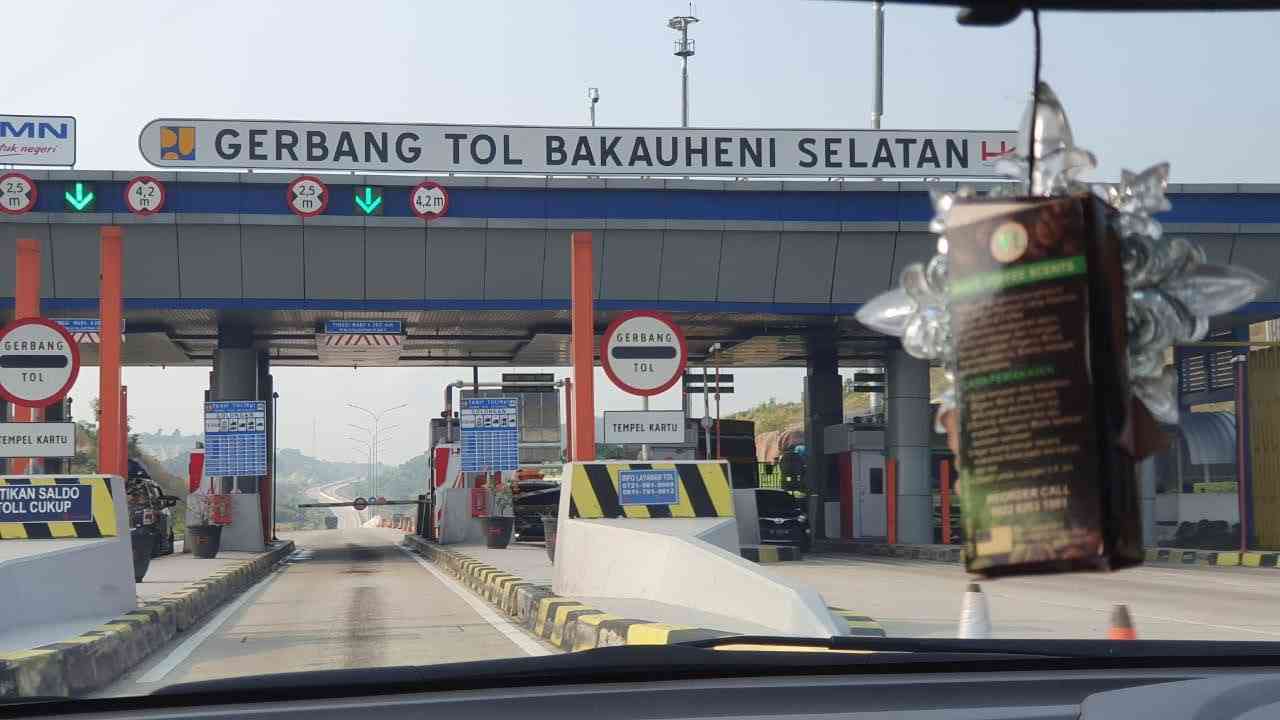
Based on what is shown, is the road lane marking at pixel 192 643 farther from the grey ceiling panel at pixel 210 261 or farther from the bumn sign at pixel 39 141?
the bumn sign at pixel 39 141

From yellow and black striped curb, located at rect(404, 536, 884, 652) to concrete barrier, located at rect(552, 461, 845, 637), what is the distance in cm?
33

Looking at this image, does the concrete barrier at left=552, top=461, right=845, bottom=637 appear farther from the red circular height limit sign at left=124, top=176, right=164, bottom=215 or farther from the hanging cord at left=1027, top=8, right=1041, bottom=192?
the red circular height limit sign at left=124, top=176, right=164, bottom=215

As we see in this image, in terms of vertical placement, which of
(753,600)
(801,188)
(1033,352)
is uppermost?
(801,188)

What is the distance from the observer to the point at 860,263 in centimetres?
2591

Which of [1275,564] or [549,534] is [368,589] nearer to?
[549,534]

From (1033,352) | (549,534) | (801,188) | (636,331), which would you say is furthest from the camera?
(801,188)

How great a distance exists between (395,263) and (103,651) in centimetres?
1788

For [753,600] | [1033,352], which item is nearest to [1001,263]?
[1033,352]

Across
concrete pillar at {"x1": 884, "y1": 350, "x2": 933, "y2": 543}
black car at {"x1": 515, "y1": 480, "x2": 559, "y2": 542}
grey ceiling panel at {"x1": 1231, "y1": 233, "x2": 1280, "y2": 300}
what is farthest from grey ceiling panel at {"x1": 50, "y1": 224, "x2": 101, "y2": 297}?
grey ceiling panel at {"x1": 1231, "y1": 233, "x2": 1280, "y2": 300}

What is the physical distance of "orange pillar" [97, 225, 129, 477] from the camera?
11828 mm

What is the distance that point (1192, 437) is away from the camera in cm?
2808

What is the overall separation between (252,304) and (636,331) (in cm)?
1712

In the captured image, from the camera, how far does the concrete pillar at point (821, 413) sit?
32.1 m

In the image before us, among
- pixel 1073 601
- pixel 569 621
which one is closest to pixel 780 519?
pixel 569 621
